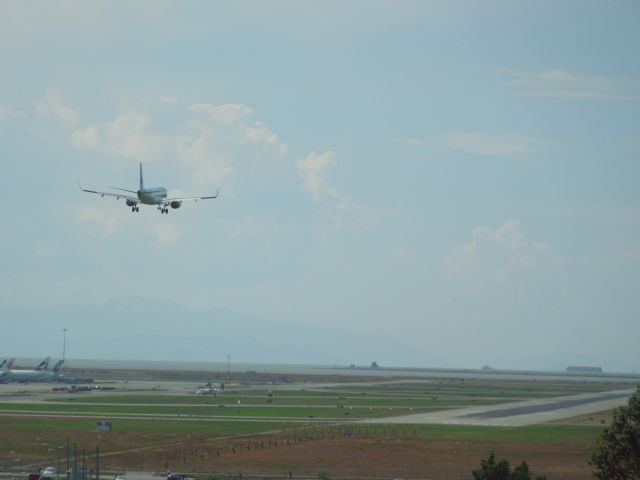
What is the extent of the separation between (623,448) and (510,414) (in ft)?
319

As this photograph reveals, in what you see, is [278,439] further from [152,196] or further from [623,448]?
[623,448]

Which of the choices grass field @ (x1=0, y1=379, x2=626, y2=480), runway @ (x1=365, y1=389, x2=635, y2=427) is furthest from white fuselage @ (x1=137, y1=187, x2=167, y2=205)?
runway @ (x1=365, y1=389, x2=635, y2=427)

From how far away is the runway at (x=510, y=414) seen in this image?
418 ft

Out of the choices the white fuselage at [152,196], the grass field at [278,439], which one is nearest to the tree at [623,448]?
the grass field at [278,439]

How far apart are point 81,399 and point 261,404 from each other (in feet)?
109

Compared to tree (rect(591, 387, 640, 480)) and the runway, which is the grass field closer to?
the runway

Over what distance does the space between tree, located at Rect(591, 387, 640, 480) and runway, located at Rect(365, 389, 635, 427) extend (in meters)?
Result: 74.6

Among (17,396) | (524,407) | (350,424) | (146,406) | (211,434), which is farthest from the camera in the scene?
(17,396)

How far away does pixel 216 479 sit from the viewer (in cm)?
7494

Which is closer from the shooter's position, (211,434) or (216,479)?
(216,479)

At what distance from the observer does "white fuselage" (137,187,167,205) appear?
91.8 meters

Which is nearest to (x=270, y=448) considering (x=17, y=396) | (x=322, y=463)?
(x=322, y=463)

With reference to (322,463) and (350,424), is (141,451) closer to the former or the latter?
(322,463)

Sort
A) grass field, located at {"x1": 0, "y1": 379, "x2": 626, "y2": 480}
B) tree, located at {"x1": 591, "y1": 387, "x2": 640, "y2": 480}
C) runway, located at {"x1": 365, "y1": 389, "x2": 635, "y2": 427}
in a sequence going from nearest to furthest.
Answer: tree, located at {"x1": 591, "y1": 387, "x2": 640, "y2": 480}
grass field, located at {"x1": 0, "y1": 379, "x2": 626, "y2": 480}
runway, located at {"x1": 365, "y1": 389, "x2": 635, "y2": 427}
